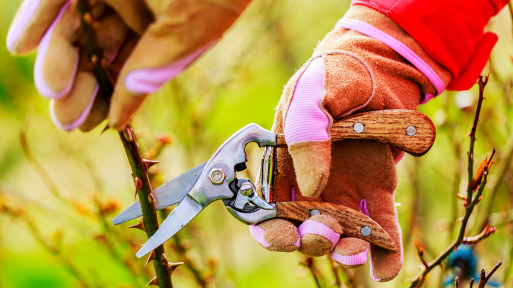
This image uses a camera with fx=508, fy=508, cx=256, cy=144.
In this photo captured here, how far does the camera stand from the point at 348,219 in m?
0.98

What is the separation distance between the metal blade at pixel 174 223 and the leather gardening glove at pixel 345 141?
0.13 meters

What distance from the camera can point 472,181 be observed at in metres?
1.12

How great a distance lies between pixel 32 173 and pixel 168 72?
4703mm

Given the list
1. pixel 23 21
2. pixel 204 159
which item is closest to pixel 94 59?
pixel 23 21

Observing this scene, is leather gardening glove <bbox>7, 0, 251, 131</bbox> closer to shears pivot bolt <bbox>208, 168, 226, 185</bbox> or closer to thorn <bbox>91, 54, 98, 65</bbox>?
thorn <bbox>91, 54, 98, 65</bbox>

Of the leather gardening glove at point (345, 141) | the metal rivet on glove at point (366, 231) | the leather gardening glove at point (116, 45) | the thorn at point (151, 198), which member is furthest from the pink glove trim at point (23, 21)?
the metal rivet on glove at point (366, 231)

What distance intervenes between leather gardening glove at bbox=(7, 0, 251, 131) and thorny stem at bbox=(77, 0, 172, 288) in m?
0.02

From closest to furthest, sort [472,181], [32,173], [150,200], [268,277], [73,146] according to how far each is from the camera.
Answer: [150,200] < [472,181] < [73,146] < [268,277] < [32,173]

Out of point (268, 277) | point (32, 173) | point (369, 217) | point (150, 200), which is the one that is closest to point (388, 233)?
point (369, 217)

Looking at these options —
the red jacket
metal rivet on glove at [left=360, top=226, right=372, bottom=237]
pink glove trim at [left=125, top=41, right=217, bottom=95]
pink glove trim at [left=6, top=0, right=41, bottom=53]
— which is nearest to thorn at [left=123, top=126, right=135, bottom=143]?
pink glove trim at [left=125, top=41, right=217, bottom=95]

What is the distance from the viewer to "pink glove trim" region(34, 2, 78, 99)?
77 centimetres

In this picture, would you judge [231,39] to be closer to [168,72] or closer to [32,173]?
[32,173]

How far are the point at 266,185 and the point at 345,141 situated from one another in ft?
0.60

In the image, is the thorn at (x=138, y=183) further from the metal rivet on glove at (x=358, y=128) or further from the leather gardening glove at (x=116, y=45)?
the metal rivet on glove at (x=358, y=128)
